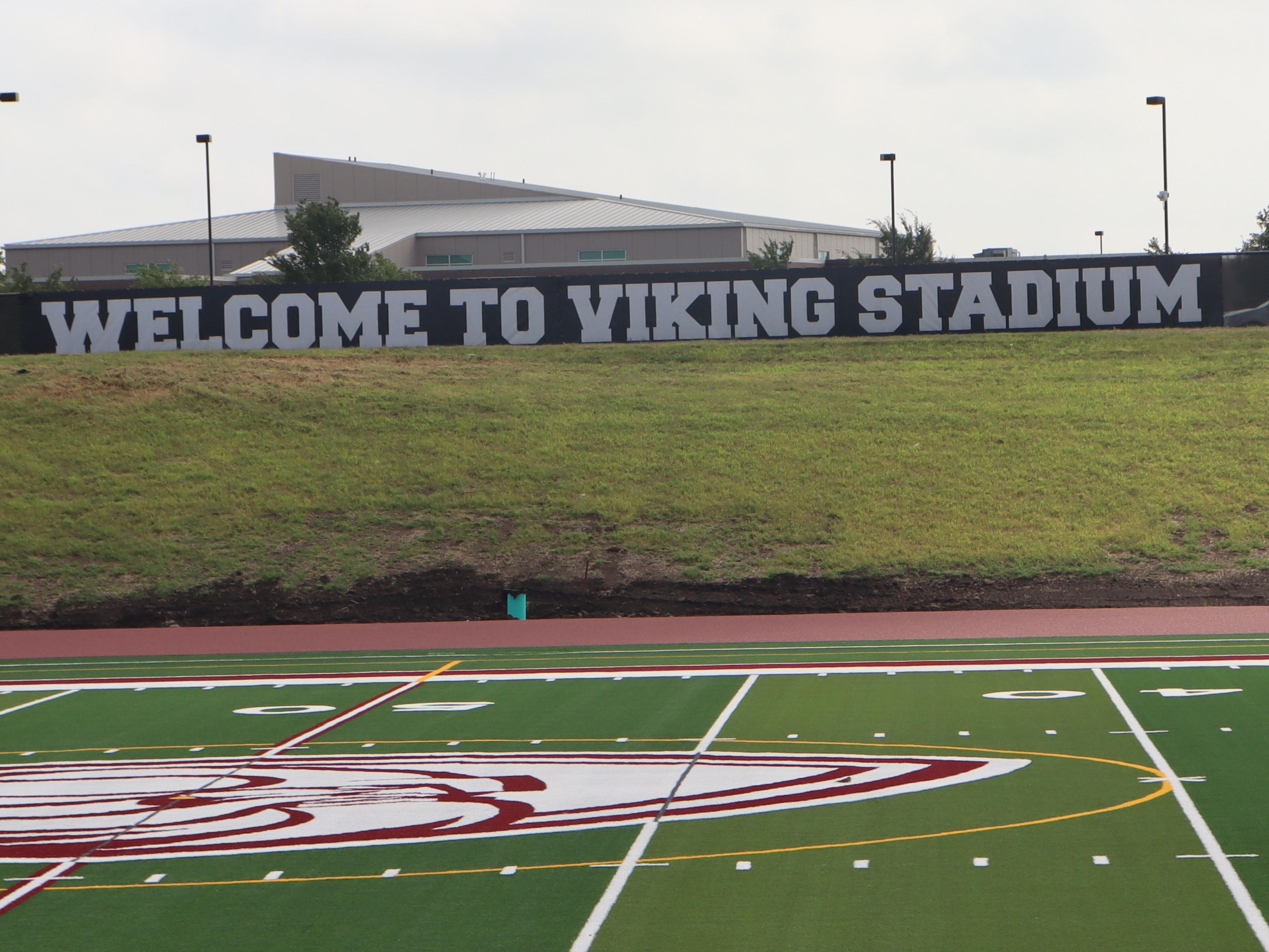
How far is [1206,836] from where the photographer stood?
8039mm

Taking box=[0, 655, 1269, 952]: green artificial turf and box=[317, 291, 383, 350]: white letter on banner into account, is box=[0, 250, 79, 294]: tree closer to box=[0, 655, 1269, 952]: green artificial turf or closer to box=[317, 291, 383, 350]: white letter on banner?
box=[317, 291, 383, 350]: white letter on banner

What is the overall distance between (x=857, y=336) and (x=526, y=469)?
1071 centimetres

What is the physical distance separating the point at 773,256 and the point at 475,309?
3106 centimetres

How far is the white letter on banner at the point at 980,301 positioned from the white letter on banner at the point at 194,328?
18.2m

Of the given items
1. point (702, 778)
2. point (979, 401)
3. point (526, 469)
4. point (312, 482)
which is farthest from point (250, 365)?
point (702, 778)

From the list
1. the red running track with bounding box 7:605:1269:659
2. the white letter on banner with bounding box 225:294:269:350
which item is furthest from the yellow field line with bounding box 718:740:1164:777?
the white letter on banner with bounding box 225:294:269:350

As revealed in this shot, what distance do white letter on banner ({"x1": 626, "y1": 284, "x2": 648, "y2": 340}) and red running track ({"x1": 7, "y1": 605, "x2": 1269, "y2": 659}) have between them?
1430cm

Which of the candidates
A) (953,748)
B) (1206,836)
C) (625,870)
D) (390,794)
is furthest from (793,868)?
(953,748)

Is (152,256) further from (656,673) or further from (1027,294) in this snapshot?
(656,673)

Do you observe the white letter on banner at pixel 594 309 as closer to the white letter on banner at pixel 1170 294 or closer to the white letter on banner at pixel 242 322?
the white letter on banner at pixel 242 322

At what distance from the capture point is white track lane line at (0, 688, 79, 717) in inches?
543

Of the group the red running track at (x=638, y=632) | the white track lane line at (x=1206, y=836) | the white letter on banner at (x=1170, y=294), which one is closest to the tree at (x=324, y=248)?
the white letter on banner at (x=1170, y=294)

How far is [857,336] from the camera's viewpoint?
33.7 m

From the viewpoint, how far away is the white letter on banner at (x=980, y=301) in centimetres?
3297
